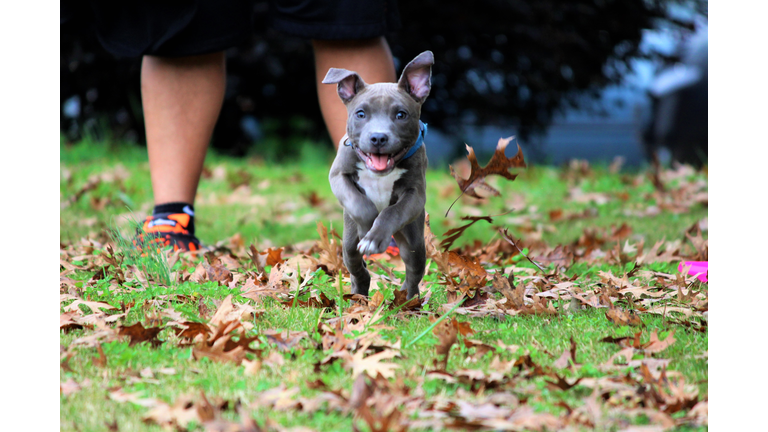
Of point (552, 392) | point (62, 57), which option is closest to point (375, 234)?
point (552, 392)

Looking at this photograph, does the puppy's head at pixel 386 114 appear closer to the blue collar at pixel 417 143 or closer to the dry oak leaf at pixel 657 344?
the blue collar at pixel 417 143

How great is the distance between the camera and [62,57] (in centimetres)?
851

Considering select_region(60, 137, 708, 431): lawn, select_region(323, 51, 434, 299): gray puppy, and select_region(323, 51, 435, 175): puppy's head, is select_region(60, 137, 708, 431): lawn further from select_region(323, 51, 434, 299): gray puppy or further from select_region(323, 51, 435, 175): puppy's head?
select_region(323, 51, 435, 175): puppy's head

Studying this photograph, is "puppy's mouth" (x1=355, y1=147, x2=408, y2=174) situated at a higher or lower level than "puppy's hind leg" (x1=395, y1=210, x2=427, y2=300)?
higher

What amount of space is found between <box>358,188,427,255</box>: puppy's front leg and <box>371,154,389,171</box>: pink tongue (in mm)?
164

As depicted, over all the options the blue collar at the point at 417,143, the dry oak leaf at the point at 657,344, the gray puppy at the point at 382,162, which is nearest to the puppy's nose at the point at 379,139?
the gray puppy at the point at 382,162

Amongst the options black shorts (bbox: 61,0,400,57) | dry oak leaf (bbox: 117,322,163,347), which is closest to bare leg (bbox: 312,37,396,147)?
black shorts (bbox: 61,0,400,57)

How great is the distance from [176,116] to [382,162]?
1.80 metres

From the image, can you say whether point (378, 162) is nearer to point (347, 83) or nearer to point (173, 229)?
point (347, 83)

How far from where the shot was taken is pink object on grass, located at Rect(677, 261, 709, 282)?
299cm

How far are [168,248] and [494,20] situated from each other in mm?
7517

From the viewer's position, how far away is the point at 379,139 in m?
2.08

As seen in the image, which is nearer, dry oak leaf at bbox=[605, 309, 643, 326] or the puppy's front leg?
the puppy's front leg

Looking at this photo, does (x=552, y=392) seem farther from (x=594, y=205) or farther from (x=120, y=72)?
(x=120, y=72)
